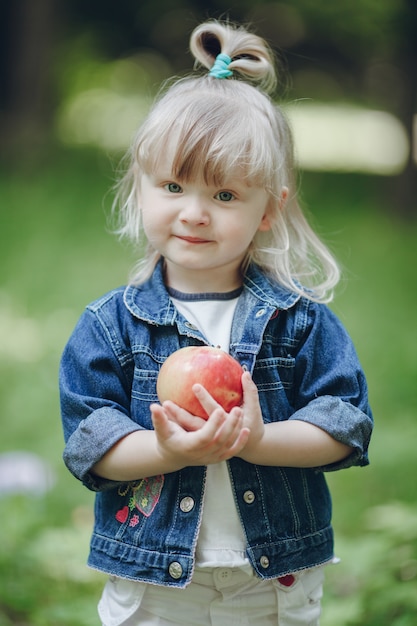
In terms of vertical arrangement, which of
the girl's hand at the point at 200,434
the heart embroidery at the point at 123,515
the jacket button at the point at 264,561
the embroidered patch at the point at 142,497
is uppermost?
the girl's hand at the point at 200,434

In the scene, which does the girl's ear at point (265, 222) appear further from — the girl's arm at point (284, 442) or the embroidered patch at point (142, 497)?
the embroidered patch at point (142, 497)

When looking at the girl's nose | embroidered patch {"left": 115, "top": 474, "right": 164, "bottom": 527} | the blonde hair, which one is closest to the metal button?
embroidered patch {"left": 115, "top": 474, "right": 164, "bottom": 527}

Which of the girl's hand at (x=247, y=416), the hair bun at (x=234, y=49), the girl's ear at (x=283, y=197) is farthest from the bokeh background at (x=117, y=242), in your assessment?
the girl's hand at (x=247, y=416)

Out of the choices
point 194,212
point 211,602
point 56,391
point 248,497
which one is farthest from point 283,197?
point 56,391

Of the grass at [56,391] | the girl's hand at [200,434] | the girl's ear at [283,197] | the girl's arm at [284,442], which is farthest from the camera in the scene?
the grass at [56,391]

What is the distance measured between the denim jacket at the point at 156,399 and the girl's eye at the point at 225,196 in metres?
0.25

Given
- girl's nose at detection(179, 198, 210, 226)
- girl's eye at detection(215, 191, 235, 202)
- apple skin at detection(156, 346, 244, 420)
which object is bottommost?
apple skin at detection(156, 346, 244, 420)

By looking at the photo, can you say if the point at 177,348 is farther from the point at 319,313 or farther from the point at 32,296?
the point at 32,296

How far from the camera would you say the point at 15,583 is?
3.13 metres

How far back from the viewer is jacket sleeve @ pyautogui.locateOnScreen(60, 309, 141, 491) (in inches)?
80.0

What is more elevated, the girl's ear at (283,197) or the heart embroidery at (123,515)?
the girl's ear at (283,197)

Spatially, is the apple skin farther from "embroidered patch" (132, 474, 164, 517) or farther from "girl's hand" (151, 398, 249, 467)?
"embroidered patch" (132, 474, 164, 517)

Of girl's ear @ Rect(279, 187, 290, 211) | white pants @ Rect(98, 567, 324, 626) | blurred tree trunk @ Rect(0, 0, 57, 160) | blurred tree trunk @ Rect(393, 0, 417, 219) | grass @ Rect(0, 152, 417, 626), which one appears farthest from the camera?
blurred tree trunk @ Rect(0, 0, 57, 160)

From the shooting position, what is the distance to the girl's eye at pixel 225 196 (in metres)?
2.13
